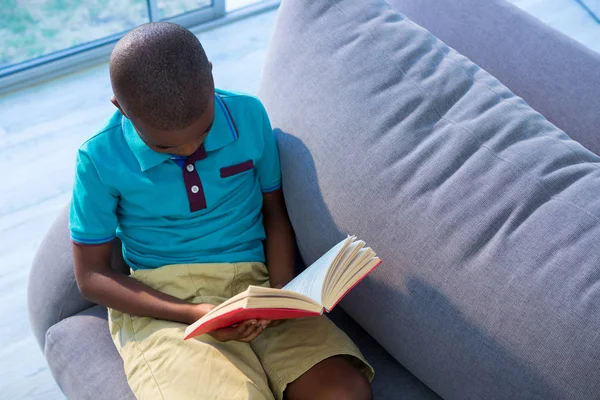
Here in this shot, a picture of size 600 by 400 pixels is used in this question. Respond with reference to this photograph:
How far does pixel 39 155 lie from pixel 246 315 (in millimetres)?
1552

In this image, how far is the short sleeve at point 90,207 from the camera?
133 centimetres

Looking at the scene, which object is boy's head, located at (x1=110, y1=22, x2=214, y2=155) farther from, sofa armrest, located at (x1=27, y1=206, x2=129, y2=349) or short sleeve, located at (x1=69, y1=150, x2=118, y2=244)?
sofa armrest, located at (x1=27, y1=206, x2=129, y2=349)

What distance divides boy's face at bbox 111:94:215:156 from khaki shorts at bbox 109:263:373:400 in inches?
10.8

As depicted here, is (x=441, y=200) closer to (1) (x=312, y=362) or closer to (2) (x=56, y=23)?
(1) (x=312, y=362)

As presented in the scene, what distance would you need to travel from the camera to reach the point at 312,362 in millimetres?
1347

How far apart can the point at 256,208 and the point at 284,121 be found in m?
0.19

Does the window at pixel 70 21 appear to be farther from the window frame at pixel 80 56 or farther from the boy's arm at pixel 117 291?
the boy's arm at pixel 117 291

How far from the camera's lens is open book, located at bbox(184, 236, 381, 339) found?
1118 mm

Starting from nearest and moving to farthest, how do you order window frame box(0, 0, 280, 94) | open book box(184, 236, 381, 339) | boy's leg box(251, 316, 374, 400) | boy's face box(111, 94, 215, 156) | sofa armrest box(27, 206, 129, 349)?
open book box(184, 236, 381, 339) < boy's face box(111, 94, 215, 156) < boy's leg box(251, 316, 374, 400) < sofa armrest box(27, 206, 129, 349) < window frame box(0, 0, 280, 94)

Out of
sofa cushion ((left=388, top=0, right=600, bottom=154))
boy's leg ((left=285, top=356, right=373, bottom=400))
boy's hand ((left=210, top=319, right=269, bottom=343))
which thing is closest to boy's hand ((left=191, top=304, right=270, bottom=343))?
boy's hand ((left=210, top=319, right=269, bottom=343))

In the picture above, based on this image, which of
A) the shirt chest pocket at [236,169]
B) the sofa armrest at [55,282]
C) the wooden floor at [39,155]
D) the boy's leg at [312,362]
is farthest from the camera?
the wooden floor at [39,155]

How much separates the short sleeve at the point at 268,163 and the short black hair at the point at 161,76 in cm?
27

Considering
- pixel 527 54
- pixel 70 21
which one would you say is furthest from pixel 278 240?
pixel 70 21

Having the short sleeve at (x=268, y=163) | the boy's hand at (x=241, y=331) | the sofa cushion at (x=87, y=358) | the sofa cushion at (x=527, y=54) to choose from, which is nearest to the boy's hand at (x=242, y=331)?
the boy's hand at (x=241, y=331)
